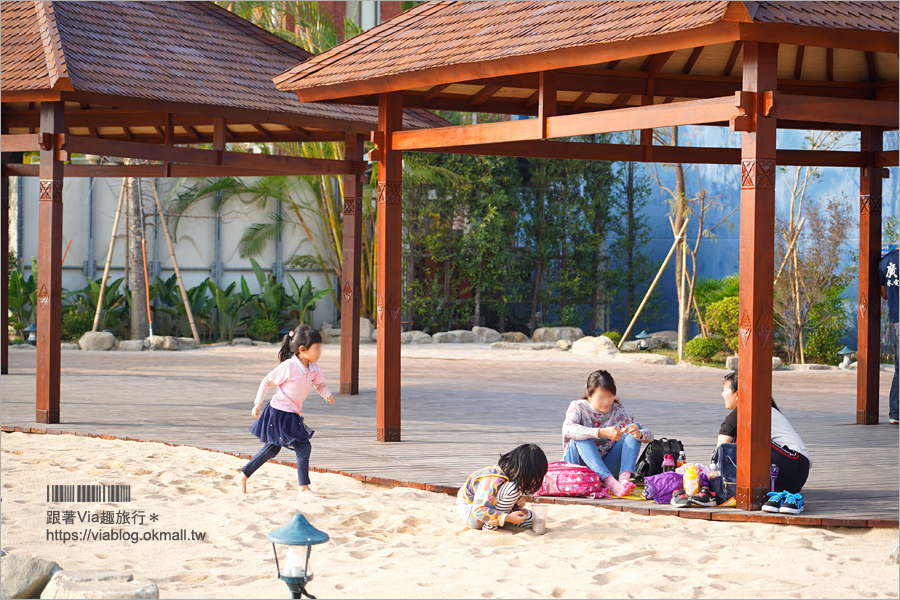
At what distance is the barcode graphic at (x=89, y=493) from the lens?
5977mm

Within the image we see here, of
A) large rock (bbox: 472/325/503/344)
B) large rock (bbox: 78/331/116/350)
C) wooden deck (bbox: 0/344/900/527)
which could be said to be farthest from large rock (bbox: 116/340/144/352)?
large rock (bbox: 472/325/503/344)

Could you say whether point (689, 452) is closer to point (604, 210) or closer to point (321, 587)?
point (321, 587)

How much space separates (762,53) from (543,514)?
2966 mm

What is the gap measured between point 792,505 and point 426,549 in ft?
7.00

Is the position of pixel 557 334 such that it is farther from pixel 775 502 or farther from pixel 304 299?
pixel 775 502

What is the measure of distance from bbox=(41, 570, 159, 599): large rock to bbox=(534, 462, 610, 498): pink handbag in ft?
9.05

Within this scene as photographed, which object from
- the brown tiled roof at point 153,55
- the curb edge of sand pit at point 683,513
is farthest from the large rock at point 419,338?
the curb edge of sand pit at point 683,513

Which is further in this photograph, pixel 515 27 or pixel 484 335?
Answer: pixel 484 335

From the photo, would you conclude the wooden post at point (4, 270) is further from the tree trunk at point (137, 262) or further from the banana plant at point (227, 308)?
the banana plant at point (227, 308)

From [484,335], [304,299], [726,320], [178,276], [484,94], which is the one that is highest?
[484,94]

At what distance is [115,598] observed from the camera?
12.5 ft

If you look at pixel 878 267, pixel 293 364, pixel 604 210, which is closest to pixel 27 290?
pixel 604 210

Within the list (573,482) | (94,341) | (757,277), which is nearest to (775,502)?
(573,482)

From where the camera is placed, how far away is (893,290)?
8.84m
